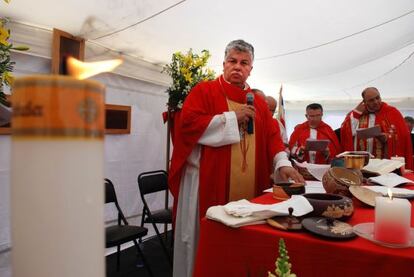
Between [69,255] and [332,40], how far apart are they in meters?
4.29

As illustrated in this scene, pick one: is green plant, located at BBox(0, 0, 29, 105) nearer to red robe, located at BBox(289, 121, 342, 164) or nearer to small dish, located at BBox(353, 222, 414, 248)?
small dish, located at BBox(353, 222, 414, 248)

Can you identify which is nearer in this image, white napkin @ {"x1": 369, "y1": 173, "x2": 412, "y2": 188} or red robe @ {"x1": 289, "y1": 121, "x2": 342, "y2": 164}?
white napkin @ {"x1": 369, "y1": 173, "x2": 412, "y2": 188}

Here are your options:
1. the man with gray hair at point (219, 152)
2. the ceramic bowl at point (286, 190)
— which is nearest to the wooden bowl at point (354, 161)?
the man with gray hair at point (219, 152)


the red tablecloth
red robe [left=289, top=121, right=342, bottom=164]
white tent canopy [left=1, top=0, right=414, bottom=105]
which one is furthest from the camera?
red robe [left=289, top=121, right=342, bottom=164]

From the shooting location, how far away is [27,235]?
26cm

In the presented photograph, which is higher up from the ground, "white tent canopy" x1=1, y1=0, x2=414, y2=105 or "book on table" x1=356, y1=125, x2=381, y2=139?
"white tent canopy" x1=1, y1=0, x2=414, y2=105

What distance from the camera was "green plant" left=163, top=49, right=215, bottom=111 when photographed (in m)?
3.42

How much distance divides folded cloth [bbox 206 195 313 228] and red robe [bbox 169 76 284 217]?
0.97 metres

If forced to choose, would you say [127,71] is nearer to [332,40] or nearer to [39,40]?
[39,40]

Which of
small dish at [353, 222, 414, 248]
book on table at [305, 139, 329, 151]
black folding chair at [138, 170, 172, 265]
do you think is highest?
book on table at [305, 139, 329, 151]

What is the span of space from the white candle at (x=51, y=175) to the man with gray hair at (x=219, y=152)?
5.72 ft

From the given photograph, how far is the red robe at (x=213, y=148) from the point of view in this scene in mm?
2100

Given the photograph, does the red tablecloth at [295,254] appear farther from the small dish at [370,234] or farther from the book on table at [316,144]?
the book on table at [316,144]

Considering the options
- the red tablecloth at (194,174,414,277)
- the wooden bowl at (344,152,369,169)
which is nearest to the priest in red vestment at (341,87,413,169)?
the wooden bowl at (344,152,369,169)
